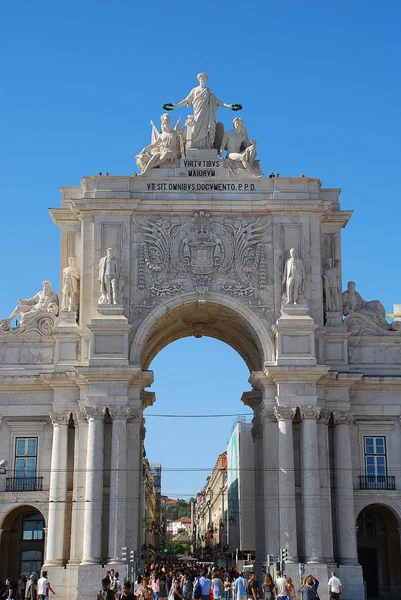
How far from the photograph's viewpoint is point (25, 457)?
45219 millimetres

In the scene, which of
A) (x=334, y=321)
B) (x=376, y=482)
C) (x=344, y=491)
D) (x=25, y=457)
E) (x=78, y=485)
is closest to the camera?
(x=78, y=485)

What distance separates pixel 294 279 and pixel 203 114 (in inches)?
368

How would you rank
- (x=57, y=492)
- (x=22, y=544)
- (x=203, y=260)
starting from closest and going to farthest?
(x=57, y=492), (x=203, y=260), (x=22, y=544)

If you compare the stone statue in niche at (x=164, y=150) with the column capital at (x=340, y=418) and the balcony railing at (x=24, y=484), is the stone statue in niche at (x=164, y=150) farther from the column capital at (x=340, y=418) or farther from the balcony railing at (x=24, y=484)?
the balcony railing at (x=24, y=484)

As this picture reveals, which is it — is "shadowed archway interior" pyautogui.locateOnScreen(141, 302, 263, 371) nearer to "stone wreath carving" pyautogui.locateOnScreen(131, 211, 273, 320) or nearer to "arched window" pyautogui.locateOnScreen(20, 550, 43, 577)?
"stone wreath carving" pyautogui.locateOnScreen(131, 211, 273, 320)

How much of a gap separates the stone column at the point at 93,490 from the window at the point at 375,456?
12.1 meters

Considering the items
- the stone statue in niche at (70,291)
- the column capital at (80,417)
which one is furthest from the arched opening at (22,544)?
the stone statue in niche at (70,291)

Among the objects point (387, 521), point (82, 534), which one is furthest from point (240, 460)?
point (82, 534)

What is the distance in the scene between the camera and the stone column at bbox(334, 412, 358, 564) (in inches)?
1704

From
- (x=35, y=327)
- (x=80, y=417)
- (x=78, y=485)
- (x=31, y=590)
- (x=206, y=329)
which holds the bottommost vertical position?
(x=31, y=590)

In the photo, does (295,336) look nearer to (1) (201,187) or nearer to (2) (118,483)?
(1) (201,187)

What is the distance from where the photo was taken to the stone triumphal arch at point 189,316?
42781 mm

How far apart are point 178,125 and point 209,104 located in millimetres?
1800

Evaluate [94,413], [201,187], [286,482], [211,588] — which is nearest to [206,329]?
[201,187]
